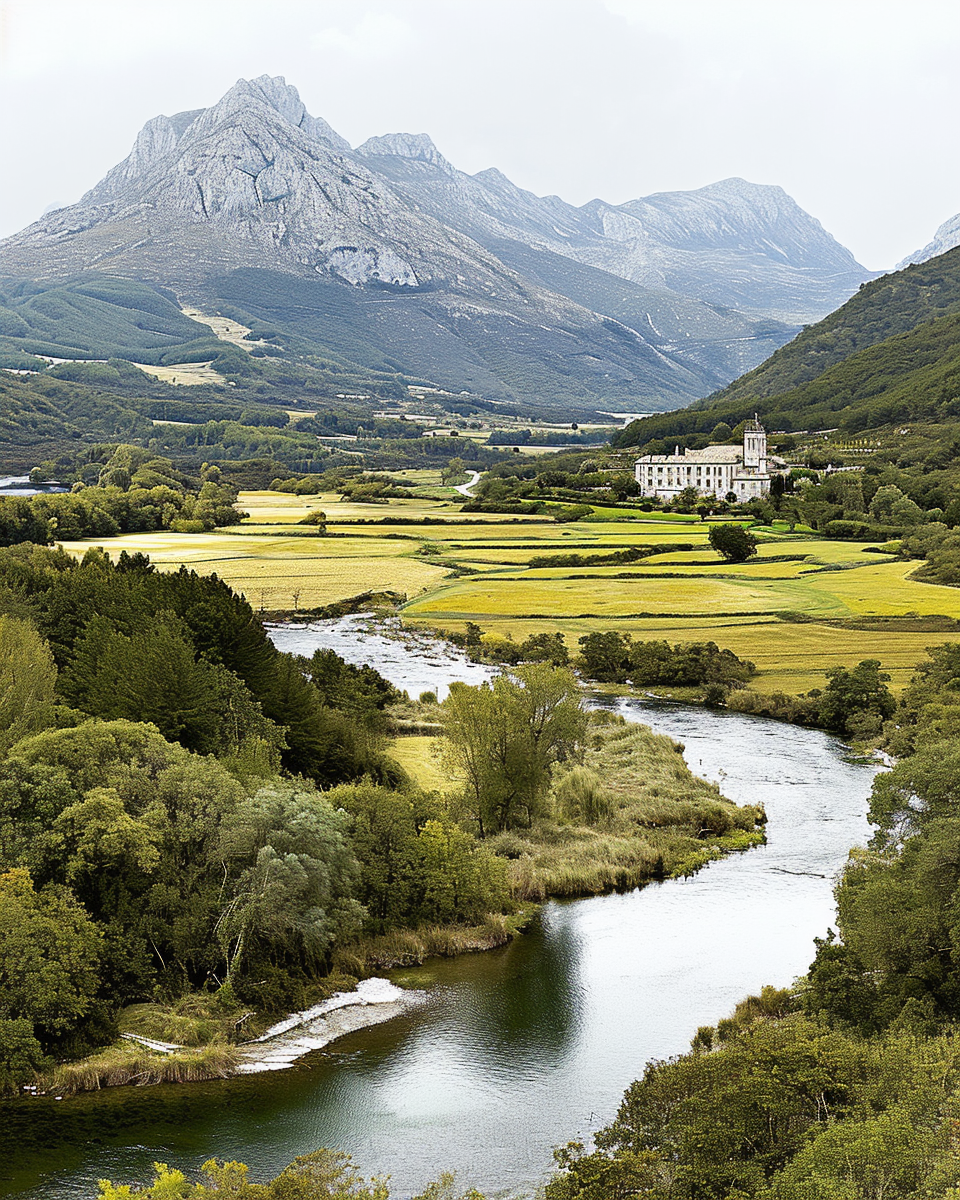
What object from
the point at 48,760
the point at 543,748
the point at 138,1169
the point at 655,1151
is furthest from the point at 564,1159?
the point at 543,748

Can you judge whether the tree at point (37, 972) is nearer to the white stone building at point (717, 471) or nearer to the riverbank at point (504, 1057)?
the riverbank at point (504, 1057)

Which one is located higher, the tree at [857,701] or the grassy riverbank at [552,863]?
the tree at [857,701]

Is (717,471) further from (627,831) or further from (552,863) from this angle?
(552,863)

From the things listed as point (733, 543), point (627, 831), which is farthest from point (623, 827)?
point (733, 543)

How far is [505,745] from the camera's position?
1537 inches

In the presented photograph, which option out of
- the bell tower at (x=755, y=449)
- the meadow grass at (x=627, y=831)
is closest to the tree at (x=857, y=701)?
the meadow grass at (x=627, y=831)

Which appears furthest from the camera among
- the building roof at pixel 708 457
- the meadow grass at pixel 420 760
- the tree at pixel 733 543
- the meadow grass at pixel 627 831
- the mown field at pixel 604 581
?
the building roof at pixel 708 457

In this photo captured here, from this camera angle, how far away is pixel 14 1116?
2280 centimetres

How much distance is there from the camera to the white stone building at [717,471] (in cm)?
14625

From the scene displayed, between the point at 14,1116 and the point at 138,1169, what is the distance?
10.3 ft

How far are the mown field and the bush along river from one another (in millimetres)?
28674

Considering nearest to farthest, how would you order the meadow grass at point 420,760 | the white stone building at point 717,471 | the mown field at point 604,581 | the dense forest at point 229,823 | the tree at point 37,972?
the tree at point 37,972 < the dense forest at point 229,823 < the meadow grass at point 420,760 < the mown field at point 604,581 < the white stone building at point 717,471

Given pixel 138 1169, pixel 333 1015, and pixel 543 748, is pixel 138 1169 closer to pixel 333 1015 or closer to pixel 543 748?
pixel 333 1015

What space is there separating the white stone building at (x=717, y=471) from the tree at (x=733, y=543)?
1835 inches
